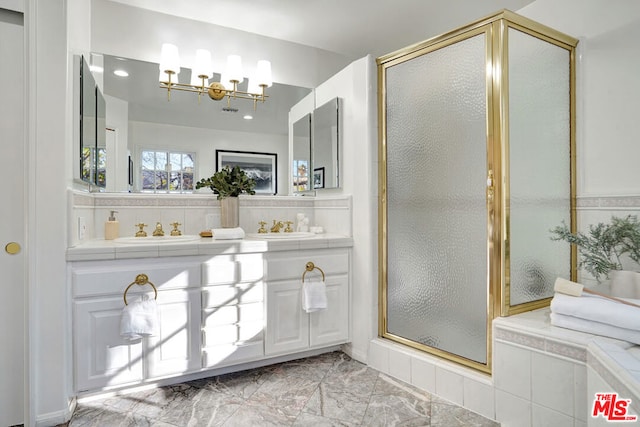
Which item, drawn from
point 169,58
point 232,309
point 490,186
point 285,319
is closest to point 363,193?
point 490,186

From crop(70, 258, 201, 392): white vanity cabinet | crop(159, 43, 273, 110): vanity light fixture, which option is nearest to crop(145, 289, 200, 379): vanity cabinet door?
crop(70, 258, 201, 392): white vanity cabinet

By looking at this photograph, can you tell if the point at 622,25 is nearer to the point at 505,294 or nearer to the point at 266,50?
the point at 505,294

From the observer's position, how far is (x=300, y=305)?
7.71ft

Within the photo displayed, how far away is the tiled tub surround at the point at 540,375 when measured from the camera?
1320 millimetres

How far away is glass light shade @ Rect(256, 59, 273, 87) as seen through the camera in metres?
2.89

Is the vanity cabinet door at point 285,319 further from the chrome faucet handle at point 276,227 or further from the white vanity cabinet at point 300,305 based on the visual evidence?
the chrome faucet handle at point 276,227

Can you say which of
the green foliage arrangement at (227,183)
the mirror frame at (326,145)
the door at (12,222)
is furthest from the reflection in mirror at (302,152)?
the door at (12,222)

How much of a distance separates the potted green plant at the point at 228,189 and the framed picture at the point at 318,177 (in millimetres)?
594

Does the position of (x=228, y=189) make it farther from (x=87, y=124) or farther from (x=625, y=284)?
(x=625, y=284)

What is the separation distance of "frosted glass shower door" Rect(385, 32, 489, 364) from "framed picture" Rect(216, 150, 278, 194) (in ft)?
3.30

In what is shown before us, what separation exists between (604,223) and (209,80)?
2.74m

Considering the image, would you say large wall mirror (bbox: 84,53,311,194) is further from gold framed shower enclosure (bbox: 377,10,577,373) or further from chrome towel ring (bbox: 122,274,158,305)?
gold framed shower enclosure (bbox: 377,10,577,373)

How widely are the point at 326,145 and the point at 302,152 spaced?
0.26 m

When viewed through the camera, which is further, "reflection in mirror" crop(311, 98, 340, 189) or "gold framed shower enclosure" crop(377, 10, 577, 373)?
"reflection in mirror" crop(311, 98, 340, 189)
